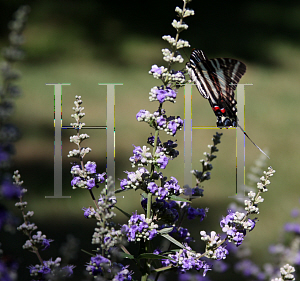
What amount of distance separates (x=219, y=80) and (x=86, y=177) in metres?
0.97

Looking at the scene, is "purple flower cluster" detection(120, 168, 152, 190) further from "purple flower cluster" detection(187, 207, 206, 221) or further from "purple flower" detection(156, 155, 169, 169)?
"purple flower cluster" detection(187, 207, 206, 221)

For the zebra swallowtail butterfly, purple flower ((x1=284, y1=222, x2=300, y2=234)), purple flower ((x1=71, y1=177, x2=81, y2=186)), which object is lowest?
purple flower ((x1=284, y1=222, x2=300, y2=234))

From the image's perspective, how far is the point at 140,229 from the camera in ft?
2.37

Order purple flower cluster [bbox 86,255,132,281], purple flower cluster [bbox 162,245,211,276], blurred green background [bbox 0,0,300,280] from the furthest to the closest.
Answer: blurred green background [bbox 0,0,300,280] < purple flower cluster [bbox 162,245,211,276] < purple flower cluster [bbox 86,255,132,281]

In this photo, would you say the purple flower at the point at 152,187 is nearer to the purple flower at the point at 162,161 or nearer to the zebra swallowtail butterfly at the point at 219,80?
the purple flower at the point at 162,161

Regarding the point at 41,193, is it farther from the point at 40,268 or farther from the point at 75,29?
the point at 40,268

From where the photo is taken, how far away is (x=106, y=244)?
56 cm

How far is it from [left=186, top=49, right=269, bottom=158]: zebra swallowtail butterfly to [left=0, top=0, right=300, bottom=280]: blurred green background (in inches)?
47.1

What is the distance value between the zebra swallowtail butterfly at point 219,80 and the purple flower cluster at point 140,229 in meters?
0.74

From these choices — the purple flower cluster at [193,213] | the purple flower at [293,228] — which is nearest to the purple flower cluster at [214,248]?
the purple flower cluster at [193,213]

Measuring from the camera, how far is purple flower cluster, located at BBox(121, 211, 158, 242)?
2.37 ft
